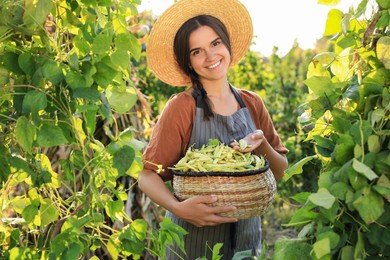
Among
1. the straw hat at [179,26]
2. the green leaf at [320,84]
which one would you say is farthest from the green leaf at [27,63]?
the straw hat at [179,26]

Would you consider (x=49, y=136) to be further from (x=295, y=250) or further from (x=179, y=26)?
(x=179, y=26)

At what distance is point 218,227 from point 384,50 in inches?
49.6

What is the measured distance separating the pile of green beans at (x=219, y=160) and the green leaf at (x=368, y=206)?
3.06 feet

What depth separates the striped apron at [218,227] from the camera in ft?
7.84

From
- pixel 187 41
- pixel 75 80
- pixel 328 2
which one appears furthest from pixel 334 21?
pixel 187 41

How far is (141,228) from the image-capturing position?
60.8 inches

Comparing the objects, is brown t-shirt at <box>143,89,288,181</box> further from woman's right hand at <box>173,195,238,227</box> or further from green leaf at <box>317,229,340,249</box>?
green leaf at <box>317,229,340,249</box>

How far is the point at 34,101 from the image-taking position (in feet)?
4.53

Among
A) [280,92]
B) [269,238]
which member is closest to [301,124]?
[269,238]

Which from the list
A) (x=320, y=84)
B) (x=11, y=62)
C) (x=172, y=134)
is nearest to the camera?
(x=320, y=84)

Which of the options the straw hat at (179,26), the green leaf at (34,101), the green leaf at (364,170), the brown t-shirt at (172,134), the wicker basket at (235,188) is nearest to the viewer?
the green leaf at (364,170)

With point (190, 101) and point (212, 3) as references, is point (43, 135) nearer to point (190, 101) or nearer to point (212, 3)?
point (190, 101)

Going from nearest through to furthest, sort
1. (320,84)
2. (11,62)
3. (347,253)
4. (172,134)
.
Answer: (347,253) → (320,84) → (11,62) → (172,134)

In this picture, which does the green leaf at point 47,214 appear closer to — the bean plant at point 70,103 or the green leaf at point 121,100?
the bean plant at point 70,103
